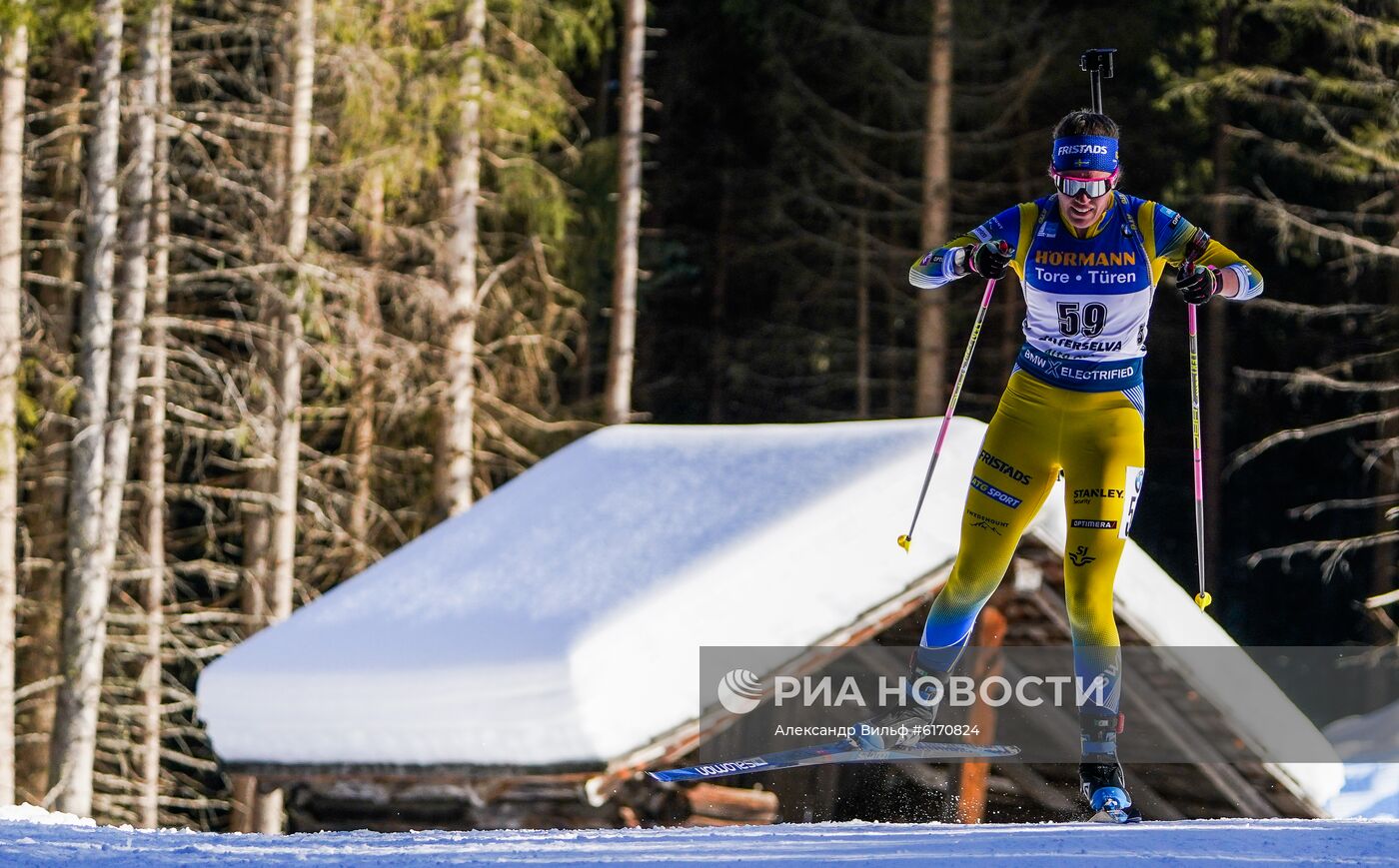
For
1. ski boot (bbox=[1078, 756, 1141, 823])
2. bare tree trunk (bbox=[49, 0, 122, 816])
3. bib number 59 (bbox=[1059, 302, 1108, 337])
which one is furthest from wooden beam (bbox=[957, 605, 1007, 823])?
bare tree trunk (bbox=[49, 0, 122, 816])

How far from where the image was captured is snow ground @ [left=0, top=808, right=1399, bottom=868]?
5426 millimetres

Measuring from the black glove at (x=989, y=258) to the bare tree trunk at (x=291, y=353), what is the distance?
385 inches

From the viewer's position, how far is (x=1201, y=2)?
73.3ft

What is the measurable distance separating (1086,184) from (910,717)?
2517mm

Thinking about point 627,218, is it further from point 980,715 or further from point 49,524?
point 980,715

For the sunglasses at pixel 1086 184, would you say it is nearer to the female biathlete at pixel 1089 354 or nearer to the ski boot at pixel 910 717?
the female biathlete at pixel 1089 354

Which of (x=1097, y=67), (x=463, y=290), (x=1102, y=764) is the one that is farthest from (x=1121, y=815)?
(x=463, y=290)

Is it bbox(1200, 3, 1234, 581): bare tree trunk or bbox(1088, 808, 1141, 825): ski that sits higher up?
bbox(1200, 3, 1234, 581): bare tree trunk

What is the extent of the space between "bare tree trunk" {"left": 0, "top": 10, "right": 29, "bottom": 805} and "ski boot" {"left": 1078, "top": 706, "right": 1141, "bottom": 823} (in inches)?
406

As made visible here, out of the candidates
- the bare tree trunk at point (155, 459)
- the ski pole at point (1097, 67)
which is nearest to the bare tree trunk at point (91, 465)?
the bare tree trunk at point (155, 459)

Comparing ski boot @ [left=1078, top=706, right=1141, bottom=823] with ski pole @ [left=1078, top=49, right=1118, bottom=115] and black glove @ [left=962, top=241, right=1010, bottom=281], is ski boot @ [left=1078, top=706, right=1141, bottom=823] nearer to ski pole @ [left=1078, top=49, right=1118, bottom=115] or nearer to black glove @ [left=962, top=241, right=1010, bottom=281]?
black glove @ [left=962, top=241, right=1010, bottom=281]

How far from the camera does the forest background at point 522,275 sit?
48.7ft

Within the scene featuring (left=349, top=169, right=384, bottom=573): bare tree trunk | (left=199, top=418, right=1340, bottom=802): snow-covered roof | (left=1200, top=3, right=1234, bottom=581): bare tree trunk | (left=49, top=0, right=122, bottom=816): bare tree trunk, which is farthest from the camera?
(left=1200, top=3, right=1234, bottom=581): bare tree trunk

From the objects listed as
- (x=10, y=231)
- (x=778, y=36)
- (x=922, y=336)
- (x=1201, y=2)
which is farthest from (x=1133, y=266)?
(x=778, y=36)
